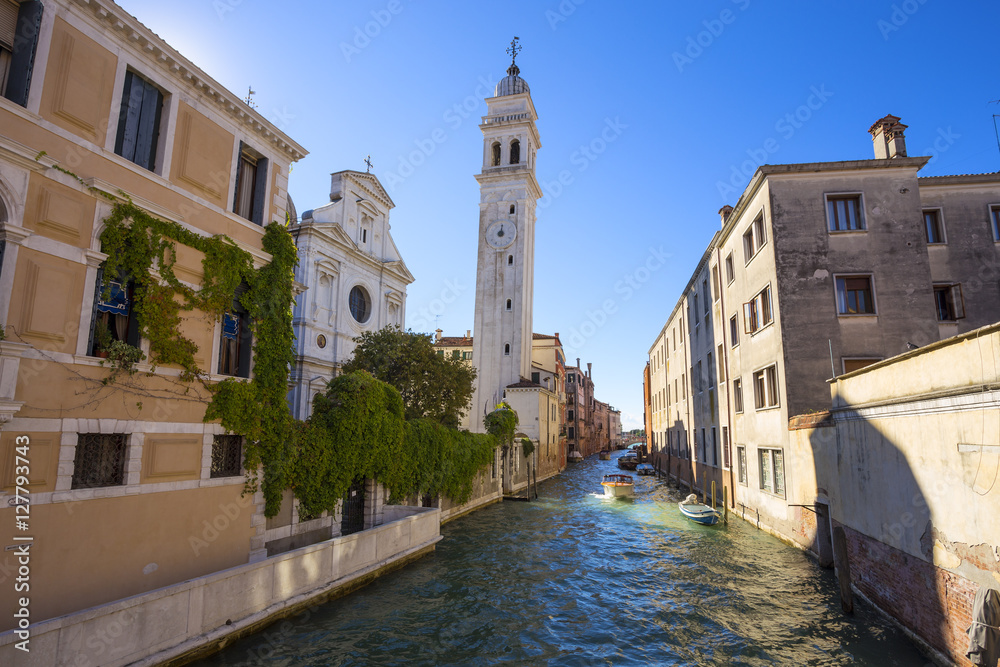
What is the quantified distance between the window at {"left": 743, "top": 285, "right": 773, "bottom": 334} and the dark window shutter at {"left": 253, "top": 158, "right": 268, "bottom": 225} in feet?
52.9

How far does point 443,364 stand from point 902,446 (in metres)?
19.4

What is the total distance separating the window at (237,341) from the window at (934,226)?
72.1 ft

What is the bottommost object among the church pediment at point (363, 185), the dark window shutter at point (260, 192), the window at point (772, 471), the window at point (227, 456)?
the window at point (772, 471)

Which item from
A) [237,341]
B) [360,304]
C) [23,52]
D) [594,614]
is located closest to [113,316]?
[237,341]

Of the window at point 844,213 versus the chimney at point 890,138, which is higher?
the chimney at point 890,138

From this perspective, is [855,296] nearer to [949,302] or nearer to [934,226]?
[949,302]

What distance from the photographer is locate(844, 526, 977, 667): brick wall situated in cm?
795

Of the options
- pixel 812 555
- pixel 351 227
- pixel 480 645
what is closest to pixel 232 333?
pixel 480 645

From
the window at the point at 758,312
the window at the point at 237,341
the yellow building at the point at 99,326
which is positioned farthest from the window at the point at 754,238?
the yellow building at the point at 99,326

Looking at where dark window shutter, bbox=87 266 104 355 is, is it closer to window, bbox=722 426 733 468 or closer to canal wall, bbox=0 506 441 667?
canal wall, bbox=0 506 441 667

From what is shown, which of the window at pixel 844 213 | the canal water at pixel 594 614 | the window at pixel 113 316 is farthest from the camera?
the window at pixel 844 213

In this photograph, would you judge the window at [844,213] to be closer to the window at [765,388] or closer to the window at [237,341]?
the window at [765,388]

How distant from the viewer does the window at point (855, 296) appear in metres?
17.0

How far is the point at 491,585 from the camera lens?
14.5 meters
